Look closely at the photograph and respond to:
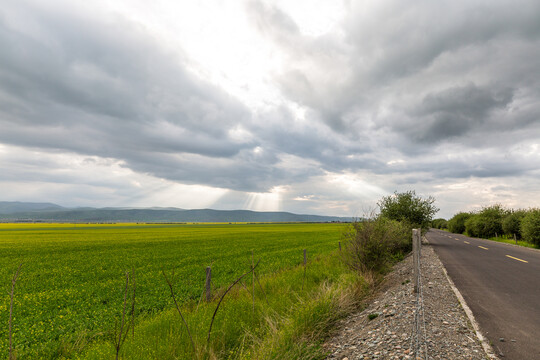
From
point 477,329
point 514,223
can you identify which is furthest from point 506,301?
point 514,223

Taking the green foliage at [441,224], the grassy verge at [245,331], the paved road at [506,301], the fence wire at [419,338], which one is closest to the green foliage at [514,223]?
the paved road at [506,301]

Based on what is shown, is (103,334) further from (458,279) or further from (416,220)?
(416,220)

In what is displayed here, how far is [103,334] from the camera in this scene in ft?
25.3

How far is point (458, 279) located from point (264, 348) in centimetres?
1071

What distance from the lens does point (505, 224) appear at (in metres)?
40.4

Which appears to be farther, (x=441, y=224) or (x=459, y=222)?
(x=441, y=224)

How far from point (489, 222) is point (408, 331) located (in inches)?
2203

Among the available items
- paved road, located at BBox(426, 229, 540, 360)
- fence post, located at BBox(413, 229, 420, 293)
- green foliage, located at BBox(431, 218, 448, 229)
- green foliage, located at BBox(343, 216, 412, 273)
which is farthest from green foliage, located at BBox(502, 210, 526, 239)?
green foliage, located at BBox(431, 218, 448, 229)

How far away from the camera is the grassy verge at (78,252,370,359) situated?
5.23 m

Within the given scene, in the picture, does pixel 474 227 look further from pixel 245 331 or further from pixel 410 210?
pixel 245 331

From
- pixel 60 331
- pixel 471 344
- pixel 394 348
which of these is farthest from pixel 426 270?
pixel 60 331

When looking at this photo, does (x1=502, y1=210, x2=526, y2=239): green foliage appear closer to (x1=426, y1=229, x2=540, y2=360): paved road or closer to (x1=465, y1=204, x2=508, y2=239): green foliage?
(x1=465, y1=204, x2=508, y2=239): green foliage

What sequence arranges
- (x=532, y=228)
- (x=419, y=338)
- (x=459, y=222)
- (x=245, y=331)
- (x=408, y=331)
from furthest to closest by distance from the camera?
1. (x=459, y=222)
2. (x=532, y=228)
3. (x=245, y=331)
4. (x=408, y=331)
5. (x=419, y=338)

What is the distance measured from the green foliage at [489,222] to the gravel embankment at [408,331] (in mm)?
50996
